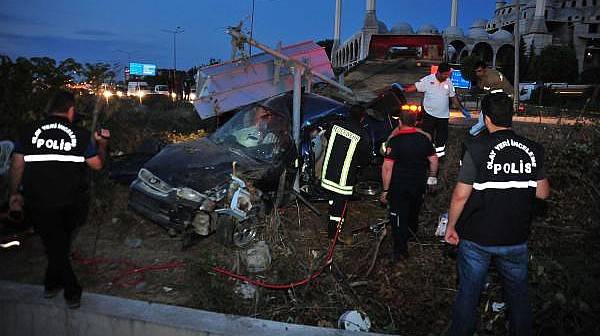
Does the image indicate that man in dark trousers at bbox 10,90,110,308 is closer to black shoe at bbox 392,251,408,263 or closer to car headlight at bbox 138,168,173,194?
car headlight at bbox 138,168,173,194

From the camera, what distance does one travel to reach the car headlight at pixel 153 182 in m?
4.76

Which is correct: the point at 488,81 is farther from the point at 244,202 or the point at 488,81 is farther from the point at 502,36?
the point at 502,36

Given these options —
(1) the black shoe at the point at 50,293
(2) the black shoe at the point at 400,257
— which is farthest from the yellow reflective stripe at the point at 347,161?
(1) the black shoe at the point at 50,293

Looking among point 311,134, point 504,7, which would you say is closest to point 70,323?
point 311,134

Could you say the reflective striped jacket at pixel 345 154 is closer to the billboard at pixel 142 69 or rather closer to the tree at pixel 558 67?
the tree at pixel 558 67

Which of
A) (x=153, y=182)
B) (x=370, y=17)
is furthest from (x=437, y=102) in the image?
(x=370, y=17)

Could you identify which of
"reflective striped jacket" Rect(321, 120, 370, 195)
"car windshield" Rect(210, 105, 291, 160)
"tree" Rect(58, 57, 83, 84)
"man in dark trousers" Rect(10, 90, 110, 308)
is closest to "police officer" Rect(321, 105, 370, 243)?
"reflective striped jacket" Rect(321, 120, 370, 195)

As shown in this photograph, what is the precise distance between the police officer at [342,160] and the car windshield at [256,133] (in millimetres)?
1113

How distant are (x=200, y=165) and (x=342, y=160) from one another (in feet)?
5.59

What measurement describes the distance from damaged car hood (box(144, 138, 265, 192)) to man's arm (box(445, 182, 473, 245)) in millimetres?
2680

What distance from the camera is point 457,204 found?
2.84 m

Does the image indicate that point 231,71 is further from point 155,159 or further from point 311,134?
point 155,159

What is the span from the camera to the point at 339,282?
3.88 metres

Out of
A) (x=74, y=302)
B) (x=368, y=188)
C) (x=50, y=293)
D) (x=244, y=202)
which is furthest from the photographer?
(x=368, y=188)
